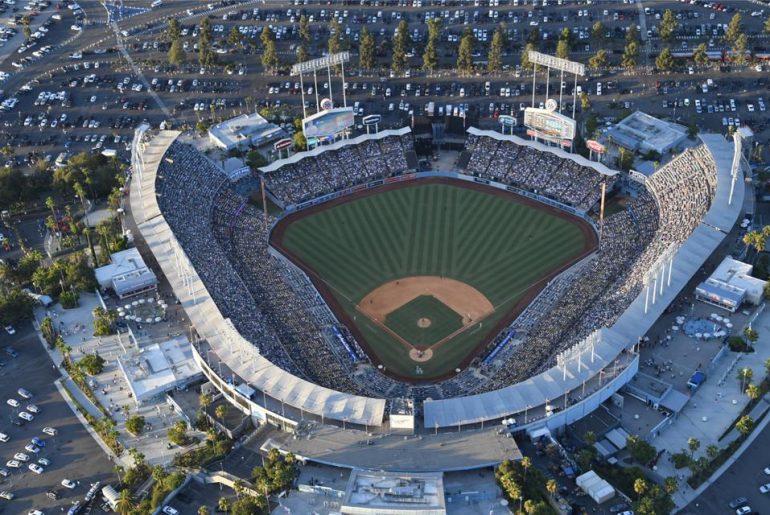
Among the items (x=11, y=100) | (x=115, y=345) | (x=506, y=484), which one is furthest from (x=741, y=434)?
(x=11, y=100)

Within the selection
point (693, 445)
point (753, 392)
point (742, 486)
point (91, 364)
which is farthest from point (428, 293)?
point (742, 486)

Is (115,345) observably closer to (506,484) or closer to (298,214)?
(298,214)

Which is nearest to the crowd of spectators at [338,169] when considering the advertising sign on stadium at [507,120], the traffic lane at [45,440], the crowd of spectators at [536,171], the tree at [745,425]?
the crowd of spectators at [536,171]

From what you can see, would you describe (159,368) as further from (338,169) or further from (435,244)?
(338,169)

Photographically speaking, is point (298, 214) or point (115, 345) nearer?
point (115, 345)

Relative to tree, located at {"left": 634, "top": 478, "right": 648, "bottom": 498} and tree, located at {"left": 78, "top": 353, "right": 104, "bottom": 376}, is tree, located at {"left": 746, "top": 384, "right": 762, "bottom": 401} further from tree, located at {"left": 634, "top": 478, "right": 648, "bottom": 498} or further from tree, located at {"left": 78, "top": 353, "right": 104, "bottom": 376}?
tree, located at {"left": 78, "top": 353, "right": 104, "bottom": 376}
